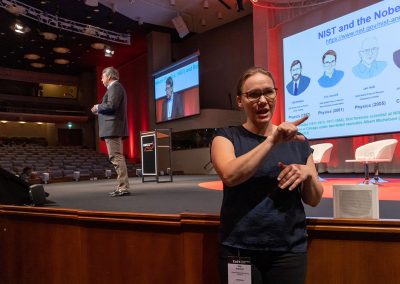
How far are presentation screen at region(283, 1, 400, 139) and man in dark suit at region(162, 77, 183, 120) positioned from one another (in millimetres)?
4399

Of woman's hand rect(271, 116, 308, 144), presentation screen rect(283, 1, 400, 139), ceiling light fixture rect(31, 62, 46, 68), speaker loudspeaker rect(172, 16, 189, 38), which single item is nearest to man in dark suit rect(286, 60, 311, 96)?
presentation screen rect(283, 1, 400, 139)

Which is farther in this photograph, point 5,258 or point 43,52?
point 43,52

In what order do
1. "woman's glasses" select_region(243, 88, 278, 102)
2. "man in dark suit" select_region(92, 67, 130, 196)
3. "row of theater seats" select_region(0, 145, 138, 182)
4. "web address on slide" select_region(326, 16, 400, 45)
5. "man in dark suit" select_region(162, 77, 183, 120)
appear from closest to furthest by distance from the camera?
"woman's glasses" select_region(243, 88, 278, 102)
"man in dark suit" select_region(92, 67, 130, 196)
"web address on slide" select_region(326, 16, 400, 45)
"row of theater seats" select_region(0, 145, 138, 182)
"man in dark suit" select_region(162, 77, 183, 120)

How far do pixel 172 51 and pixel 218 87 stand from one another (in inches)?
102

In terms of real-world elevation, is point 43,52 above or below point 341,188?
above

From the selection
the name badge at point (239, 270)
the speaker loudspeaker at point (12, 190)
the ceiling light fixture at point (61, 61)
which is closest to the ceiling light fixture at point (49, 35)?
the ceiling light fixture at point (61, 61)

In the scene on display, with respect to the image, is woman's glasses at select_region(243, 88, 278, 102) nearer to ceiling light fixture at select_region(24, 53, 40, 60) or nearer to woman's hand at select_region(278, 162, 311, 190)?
woman's hand at select_region(278, 162, 311, 190)

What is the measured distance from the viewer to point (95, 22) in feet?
34.9

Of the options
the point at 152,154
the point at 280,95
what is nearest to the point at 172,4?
the point at 280,95

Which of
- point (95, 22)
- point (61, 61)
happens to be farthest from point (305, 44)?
point (61, 61)

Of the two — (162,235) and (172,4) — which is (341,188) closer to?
(162,235)

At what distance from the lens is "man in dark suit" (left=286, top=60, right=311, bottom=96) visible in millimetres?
6335

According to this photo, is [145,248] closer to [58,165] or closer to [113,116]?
[113,116]

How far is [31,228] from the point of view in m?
1.98
